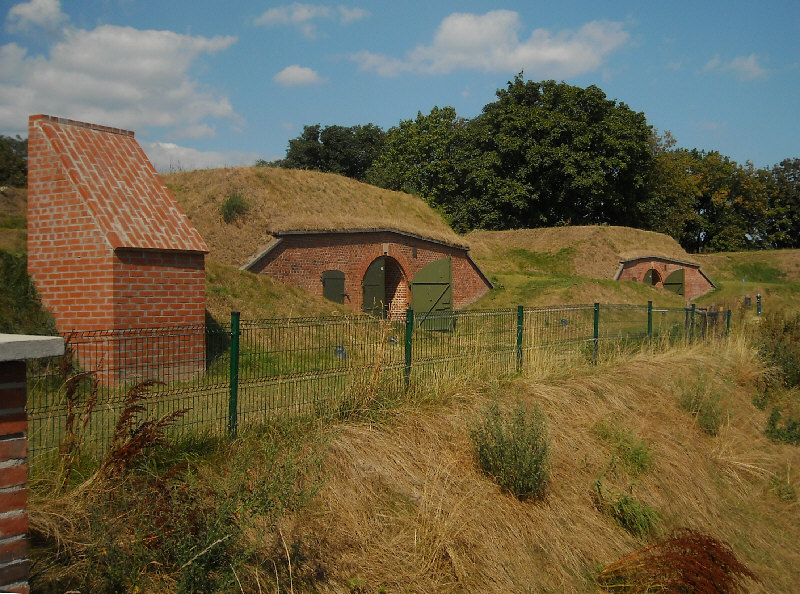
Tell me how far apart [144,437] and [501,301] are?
22741 millimetres

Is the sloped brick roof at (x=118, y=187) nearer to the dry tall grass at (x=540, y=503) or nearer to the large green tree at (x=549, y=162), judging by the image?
the dry tall grass at (x=540, y=503)

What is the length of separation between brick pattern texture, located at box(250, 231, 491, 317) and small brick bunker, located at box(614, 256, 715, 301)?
13.7 m

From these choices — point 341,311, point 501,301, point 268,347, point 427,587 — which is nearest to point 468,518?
point 427,587

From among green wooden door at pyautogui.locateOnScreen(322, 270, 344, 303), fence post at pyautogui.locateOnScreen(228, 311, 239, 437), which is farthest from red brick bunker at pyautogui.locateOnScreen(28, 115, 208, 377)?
green wooden door at pyautogui.locateOnScreen(322, 270, 344, 303)

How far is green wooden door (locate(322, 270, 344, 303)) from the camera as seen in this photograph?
64.4 ft

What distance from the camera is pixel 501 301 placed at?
2709 cm

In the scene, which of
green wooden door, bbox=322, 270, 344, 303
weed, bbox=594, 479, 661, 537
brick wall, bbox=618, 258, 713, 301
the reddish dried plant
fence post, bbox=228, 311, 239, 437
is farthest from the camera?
brick wall, bbox=618, 258, 713, 301

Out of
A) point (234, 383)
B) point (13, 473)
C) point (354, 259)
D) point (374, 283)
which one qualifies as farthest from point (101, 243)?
point (374, 283)

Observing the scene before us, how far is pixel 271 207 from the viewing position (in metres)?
20.0

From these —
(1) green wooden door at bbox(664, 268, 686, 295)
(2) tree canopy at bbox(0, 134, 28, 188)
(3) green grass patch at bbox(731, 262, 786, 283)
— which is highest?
(2) tree canopy at bbox(0, 134, 28, 188)

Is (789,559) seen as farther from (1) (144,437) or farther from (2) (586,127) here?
(2) (586,127)

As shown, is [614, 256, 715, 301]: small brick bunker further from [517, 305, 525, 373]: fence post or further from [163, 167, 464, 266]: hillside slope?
[517, 305, 525, 373]: fence post

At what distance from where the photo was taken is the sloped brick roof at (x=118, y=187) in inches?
379

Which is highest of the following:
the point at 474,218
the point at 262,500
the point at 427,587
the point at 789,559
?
the point at 474,218
